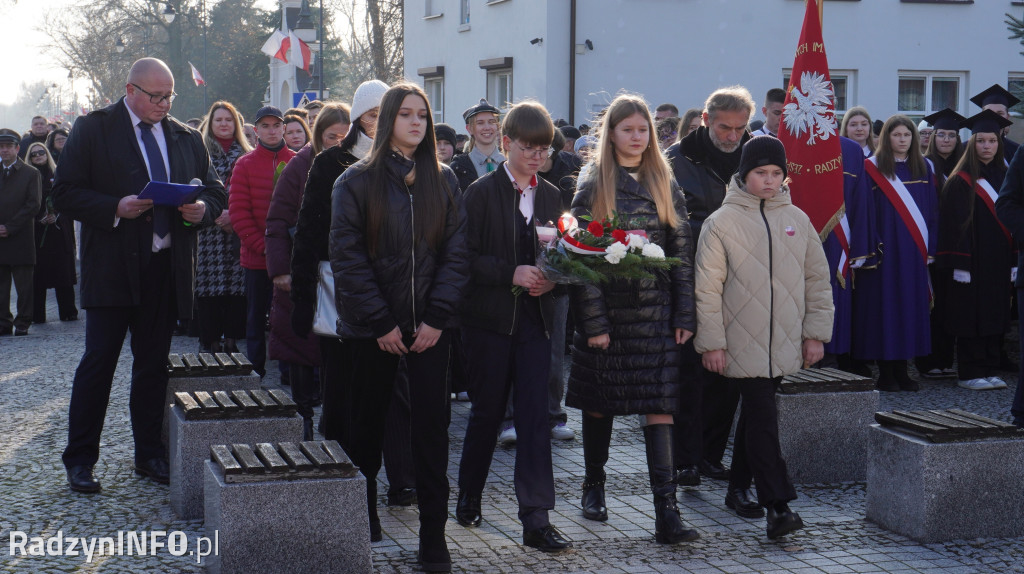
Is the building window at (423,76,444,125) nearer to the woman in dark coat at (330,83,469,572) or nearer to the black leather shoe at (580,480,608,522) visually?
the black leather shoe at (580,480,608,522)

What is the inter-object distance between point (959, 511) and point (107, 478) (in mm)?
4532

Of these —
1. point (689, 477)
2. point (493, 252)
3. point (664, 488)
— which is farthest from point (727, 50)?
point (664, 488)

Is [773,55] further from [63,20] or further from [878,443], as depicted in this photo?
[63,20]

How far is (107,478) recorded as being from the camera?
7.00 meters

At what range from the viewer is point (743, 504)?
6.34 metres

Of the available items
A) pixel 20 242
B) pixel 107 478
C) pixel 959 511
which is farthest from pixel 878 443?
pixel 20 242

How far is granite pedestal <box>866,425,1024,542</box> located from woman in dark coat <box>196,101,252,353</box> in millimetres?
6366

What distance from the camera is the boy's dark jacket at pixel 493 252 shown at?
572 centimetres

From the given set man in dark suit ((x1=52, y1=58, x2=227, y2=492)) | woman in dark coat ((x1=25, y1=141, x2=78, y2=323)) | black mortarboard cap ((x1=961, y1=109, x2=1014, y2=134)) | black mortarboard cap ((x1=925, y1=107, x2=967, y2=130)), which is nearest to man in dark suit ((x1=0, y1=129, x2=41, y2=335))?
woman in dark coat ((x1=25, y1=141, x2=78, y2=323))

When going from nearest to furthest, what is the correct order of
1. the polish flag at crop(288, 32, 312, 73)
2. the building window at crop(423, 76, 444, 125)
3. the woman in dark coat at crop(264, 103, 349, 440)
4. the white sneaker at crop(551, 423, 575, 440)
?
the woman in dark coat at crop(264, 103, 349, 440)
the white sneaker at crop(551, 423, 575, 440)
the polish flag at crop(288, 32, 312, 73)
the building window at crop(423, 76, 444, 125)

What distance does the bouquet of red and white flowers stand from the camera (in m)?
5.35

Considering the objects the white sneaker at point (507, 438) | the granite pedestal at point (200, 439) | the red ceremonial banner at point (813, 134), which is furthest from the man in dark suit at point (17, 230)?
the red ceremonial banner at point (813, 134)

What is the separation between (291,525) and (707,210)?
10.5ft

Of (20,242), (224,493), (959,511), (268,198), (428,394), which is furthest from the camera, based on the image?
(20,242)
